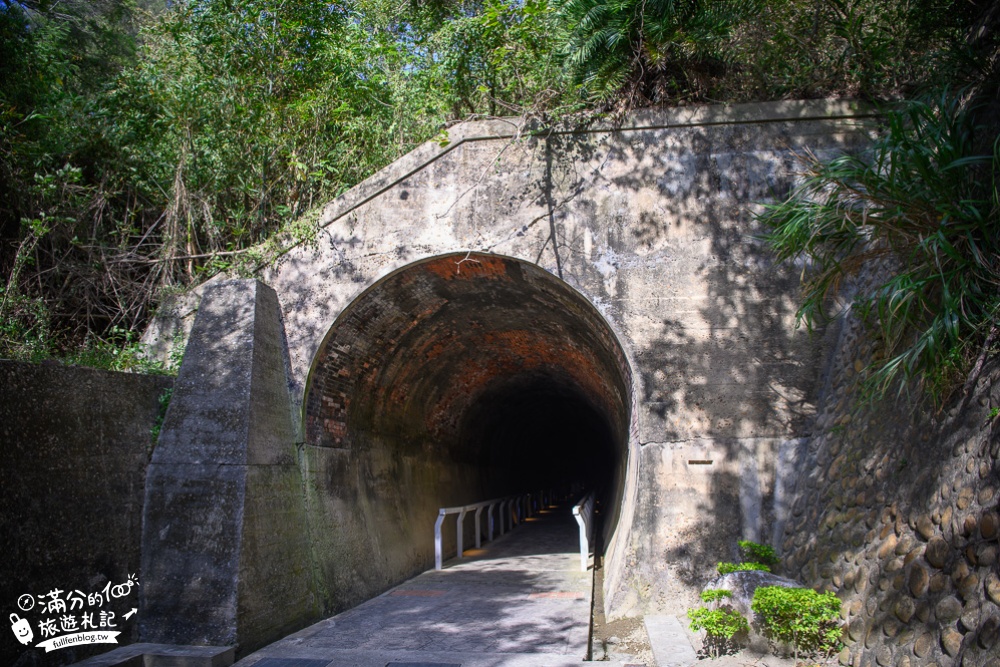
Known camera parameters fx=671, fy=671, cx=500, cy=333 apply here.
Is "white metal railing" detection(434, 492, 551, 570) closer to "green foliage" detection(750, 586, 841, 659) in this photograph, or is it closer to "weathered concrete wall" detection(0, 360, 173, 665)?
"weathered concrete wall" detection(0, 360, 173, 665)

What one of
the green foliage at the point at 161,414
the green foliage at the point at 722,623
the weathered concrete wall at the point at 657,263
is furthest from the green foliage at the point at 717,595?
the green foliage at the point at 161,414

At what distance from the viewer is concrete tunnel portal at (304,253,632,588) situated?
7250 mm

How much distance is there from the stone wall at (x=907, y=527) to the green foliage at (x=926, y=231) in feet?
1.06

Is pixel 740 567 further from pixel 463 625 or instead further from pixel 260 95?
pixel 260 95

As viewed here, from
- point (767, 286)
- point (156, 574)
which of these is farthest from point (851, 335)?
point (156, 574)

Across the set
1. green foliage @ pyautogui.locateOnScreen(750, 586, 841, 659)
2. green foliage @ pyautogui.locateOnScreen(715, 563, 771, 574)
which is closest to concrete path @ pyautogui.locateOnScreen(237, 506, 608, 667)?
green foliage @ pyautogui.locateOnScreen(715, 563, 771, 574)

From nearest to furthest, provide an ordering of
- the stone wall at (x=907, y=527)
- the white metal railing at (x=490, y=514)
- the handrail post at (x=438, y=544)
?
the stone wall at (x=907, y=527)
the handrail post at (x=438, y=544)
the white metal railing at (x=490, y=514)

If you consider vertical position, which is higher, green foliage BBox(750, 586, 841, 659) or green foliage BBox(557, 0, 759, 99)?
green foliage BBox(557, 0, 759, 99)

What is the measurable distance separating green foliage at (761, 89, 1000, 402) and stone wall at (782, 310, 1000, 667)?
1.06ft

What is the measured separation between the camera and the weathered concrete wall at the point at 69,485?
488 centimetres

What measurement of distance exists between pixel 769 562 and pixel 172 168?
8.80 metres

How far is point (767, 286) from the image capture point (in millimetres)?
6562

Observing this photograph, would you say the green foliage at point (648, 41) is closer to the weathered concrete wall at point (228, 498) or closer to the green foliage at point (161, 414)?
the weathered concrete wall at point (228, 498)

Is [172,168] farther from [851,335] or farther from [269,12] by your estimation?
[851,335]
